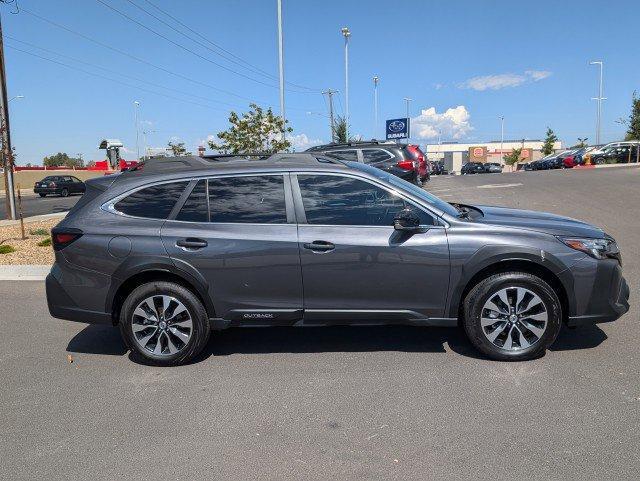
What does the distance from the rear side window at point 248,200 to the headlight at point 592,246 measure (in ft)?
7.76

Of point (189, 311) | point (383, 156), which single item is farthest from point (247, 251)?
point (383, 156)

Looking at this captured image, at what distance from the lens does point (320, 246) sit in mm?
4266

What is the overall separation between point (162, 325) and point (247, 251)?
3.28 feet

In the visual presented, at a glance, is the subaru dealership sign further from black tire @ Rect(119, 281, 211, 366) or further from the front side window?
black tire @ Rect(119, 281, 211, 366)

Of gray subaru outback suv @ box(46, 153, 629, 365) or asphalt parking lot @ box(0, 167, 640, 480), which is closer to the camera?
asphalt parking lot @ box(0, 167, 640, 480)

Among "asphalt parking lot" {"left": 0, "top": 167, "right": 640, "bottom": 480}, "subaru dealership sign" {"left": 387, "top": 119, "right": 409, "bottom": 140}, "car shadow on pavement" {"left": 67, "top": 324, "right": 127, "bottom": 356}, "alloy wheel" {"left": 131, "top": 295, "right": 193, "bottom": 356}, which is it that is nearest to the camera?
"asphalt parking lot" {"left": 0, "top": 167, "right": 640, "bottom": 480}

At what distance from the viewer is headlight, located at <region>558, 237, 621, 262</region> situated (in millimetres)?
4227

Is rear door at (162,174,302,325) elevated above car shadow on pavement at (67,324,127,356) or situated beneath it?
elevated above

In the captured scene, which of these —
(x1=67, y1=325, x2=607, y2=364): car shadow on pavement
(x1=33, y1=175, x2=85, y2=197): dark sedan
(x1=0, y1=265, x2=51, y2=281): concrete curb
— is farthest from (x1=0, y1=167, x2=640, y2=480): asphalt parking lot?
(x1=33, y1=175, x2=85, y2=197): dark sedan

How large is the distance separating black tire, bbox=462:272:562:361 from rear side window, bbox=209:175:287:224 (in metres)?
1.72

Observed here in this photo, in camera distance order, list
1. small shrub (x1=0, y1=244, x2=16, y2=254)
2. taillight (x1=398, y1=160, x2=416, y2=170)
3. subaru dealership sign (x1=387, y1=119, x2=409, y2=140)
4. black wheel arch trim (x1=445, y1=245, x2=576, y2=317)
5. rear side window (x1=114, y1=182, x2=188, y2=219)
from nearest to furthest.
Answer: black wheel arch trim (x1=445, y1=245, x2=576, y2=317) < rear side window (x1=114, y1=182, x2=188, y2=219) < small shrub (x1=0, y1=244, x2=16, y2=254) < taillight (x1=398, y1=160, x2=416, y2=170) < subaru dealership sign (x1=387, y1=119, x2=409, y2=140)

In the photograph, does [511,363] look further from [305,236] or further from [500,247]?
[305,236]

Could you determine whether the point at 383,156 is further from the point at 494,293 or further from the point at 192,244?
the point at 192,244

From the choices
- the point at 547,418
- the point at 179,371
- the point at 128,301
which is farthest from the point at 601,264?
the point at 128,301
